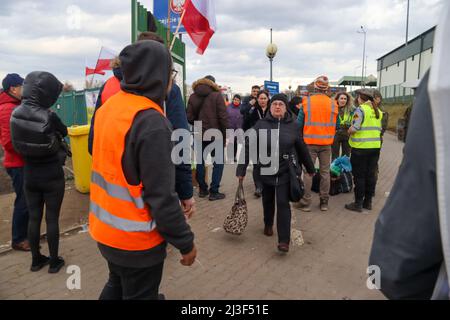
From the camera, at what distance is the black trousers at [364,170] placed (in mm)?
5547

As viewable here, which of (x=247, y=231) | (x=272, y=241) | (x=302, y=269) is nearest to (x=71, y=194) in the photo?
(x=247, y=231)

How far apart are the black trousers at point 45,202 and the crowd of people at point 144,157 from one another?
0.01 meters

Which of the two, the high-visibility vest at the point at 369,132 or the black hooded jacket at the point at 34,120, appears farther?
the high-visibility vest at the point at 369,132

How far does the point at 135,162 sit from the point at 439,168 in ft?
4.47

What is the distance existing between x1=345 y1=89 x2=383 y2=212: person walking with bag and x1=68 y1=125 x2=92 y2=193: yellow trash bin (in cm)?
471

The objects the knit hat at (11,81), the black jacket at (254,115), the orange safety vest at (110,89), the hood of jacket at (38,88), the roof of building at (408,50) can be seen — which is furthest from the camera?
the roof of building at (408,50)

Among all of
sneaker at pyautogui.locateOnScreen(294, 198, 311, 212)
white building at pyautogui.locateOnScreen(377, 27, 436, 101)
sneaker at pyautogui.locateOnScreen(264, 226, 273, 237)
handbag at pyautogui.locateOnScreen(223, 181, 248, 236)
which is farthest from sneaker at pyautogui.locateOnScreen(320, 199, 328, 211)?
white building at pyautogui.locateOnScreen(377, 27, 436, 101)

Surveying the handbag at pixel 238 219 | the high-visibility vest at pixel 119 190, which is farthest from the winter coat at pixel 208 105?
the high-visibility vest at pixel 119 190

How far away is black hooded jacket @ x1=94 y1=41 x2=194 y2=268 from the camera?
1733mm

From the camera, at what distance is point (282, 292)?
3.24 metres

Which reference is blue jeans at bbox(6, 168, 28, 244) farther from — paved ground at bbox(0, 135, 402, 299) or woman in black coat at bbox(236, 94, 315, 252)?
woman in black coat at bbox(236, 94, 315, 252)

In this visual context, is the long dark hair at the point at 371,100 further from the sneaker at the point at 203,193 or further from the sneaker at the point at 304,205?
the sneaker at the point at 203,193

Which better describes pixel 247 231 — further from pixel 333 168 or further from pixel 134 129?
pixel 134 129

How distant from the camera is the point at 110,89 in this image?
2.89 m
